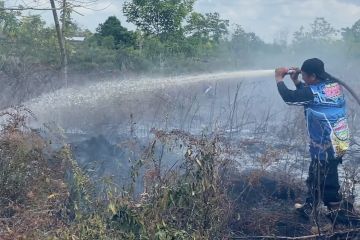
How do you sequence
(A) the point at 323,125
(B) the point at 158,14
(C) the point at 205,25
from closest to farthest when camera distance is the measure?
1. (A) the point at 323,125
2. (B) the point at 158,14
3. (C) the point at 205,25

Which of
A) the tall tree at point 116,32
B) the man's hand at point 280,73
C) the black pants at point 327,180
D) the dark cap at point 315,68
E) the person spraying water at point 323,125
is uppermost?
the tall tree at point 116,32

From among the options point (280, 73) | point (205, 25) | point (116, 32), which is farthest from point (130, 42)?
point (280, 73)

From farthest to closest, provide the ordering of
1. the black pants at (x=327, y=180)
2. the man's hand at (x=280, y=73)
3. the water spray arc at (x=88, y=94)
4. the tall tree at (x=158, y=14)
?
the tall tree at (x=158, y=14) < the water spray arc at (x=88, y=94) < the man's hand at (x=280, y=73) < the black pants at (x=327, y=180)

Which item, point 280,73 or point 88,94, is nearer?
point 280,73

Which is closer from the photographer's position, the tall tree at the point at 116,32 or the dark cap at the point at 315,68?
the dark cap at the point at 315,68

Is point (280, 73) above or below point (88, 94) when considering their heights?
above

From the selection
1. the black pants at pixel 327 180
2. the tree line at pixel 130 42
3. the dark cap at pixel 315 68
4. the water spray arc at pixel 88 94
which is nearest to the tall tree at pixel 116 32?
the tree line at pixel 130 42

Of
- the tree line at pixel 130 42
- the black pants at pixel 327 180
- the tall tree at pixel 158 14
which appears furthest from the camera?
the tall tree at pixel 158 14

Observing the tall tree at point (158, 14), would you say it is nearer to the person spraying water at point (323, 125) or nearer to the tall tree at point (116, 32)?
the tall tree at point (116, 32)

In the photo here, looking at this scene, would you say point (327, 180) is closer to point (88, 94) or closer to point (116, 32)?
point (88, 94)

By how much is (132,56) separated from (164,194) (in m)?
11.5

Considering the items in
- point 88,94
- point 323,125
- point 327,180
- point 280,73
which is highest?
point 280,73

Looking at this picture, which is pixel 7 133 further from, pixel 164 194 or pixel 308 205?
pixel 308 205

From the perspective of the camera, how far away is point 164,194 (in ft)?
13.3
